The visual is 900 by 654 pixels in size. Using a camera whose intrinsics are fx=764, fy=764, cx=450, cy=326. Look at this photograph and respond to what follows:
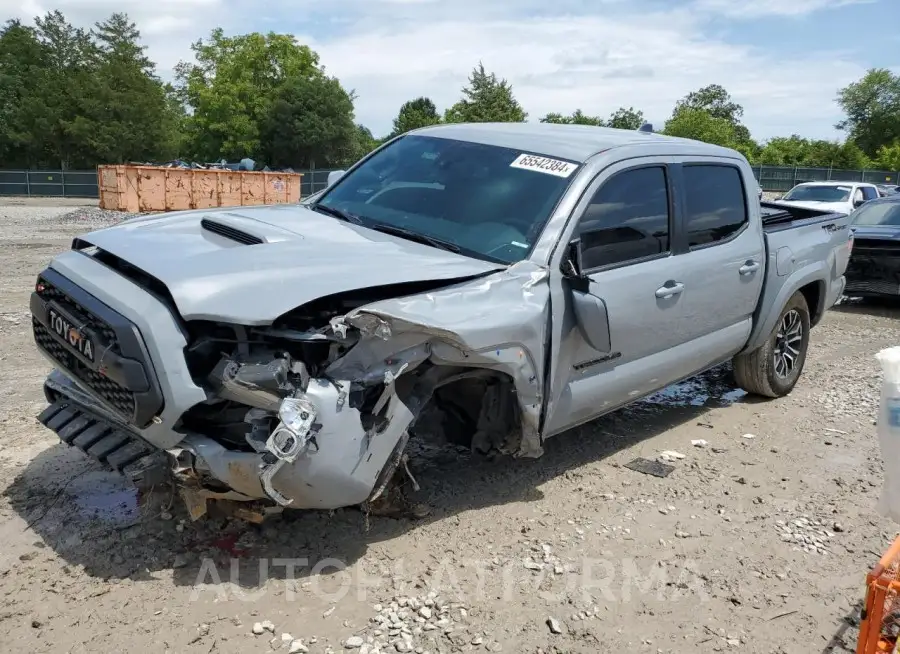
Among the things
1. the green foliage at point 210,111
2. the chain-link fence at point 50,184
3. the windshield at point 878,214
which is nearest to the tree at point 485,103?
the green foliage at point 210,111

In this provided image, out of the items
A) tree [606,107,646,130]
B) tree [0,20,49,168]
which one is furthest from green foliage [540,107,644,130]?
tree [0,20,49,168]

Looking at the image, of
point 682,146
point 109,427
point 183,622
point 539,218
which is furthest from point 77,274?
point 682,146

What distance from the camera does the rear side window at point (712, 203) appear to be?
4.70 m

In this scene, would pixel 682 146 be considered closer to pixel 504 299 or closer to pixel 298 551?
pixel 504 299

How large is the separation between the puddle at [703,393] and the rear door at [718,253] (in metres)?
0.88

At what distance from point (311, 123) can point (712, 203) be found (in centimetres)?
5275

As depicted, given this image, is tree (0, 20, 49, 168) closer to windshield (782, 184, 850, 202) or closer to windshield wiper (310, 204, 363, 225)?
windshield (782, 184, 850, 202)

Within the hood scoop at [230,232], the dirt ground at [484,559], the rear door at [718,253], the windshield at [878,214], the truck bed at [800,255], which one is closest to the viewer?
the dirt ground at [484,559]

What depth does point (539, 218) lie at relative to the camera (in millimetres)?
3875

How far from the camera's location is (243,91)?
57.8 meters

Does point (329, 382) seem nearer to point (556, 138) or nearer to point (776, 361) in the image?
point (556, 138)

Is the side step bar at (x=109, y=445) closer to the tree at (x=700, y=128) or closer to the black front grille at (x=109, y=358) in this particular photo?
the black front grille at (x=109, y=358)

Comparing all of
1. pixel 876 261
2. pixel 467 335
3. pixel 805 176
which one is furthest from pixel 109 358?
pixel 805 176

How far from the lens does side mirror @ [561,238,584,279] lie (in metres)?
3.74
